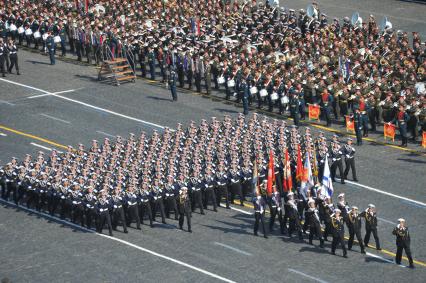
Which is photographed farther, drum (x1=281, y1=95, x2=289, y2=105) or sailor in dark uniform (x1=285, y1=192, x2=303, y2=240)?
drum (x1=281, y1=95, x2=289, y2=105)

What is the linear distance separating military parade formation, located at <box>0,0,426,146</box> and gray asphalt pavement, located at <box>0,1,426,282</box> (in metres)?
2.27

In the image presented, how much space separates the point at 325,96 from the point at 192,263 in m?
18.4

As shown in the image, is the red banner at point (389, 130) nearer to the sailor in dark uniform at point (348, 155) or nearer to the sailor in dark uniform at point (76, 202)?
the sailor in dark uniform at point (348, 155)

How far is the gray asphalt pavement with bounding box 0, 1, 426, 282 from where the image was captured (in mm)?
44875

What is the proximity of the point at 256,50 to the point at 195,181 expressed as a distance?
19.3 metres

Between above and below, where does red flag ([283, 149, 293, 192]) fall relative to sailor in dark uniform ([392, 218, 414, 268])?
above

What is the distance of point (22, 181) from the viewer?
5147 cm

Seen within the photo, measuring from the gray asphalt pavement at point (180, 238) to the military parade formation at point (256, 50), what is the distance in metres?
2.27

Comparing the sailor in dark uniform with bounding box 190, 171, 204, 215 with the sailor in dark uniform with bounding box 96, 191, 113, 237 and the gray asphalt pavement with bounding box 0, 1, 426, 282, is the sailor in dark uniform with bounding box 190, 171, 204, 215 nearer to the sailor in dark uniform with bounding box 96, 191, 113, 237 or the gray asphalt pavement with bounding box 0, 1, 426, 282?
the gray asphalt pavement with bounding box 0, 1, 426, 282

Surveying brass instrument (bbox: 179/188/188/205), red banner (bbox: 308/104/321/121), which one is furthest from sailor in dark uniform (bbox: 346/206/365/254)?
red banner (bbox: 308/104/321/121)

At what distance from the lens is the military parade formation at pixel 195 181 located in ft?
157

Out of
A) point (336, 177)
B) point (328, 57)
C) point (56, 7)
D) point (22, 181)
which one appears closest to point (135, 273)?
point (22, 181)

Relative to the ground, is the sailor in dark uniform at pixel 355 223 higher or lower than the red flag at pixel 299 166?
lower

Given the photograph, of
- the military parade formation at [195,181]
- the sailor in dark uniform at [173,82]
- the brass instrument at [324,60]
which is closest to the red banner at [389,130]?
the military parade formation at [195,181]
